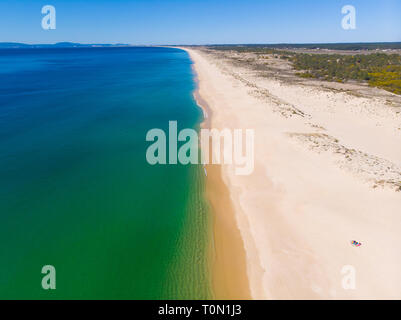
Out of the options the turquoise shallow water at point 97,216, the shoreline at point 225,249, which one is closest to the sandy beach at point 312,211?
the shoreline at point 225,249

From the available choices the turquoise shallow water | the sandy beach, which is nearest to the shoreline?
the sandy beach

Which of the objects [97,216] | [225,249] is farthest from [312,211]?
[97,216]

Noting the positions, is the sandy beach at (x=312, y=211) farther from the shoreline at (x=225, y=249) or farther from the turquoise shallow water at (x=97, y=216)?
the turquoise shallow water at (x=97, y=216)

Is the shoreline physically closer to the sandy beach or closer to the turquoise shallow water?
the sandy beach

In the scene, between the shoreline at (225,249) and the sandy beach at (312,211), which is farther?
the shoreline at (225,249)

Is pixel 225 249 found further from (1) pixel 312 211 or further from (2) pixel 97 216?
(2) pixel 97 216

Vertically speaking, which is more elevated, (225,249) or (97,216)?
(97,216)

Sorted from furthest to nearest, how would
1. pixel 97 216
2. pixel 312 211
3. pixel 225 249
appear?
pixel 97 216 → pixel 312 211 → pixel 225 249
